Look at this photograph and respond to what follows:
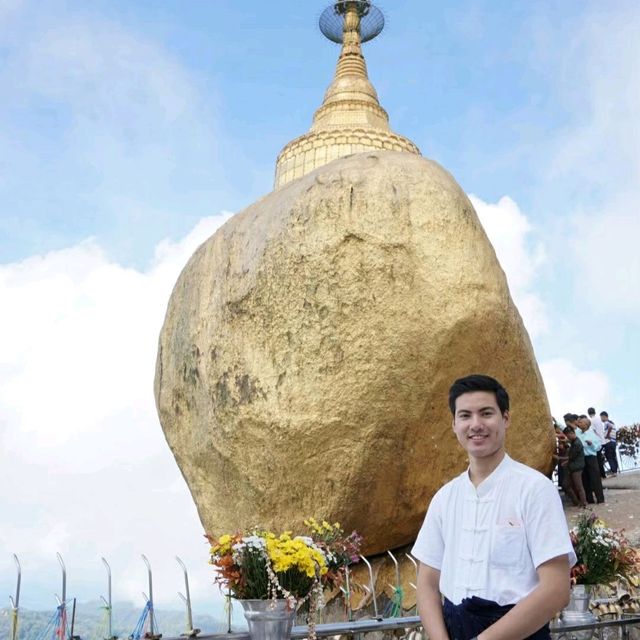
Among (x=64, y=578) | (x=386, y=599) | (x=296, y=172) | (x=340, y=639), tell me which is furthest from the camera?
(x=296, y=172)

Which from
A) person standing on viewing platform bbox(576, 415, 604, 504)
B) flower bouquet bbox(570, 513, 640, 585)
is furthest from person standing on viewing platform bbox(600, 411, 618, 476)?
flower bouquet bbox(570, 513, 640, 585)

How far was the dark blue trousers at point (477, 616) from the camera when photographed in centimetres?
217

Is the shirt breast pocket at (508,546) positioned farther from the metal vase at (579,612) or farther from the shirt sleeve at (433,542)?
the metal vase at (579,612)

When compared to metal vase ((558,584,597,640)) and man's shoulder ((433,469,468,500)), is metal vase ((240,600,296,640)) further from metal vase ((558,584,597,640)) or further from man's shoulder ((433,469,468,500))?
metal vase ((558,584,597,640))

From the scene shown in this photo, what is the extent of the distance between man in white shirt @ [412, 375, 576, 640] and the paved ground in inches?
261

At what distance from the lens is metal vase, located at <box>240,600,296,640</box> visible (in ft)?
11.4

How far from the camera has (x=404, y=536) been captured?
725 cm

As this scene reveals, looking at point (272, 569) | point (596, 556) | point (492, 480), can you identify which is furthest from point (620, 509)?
point (492, 480)

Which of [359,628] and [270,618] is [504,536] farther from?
[359,628]

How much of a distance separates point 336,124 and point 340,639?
57.6 ft

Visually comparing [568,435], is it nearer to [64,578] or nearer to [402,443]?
[402,443]

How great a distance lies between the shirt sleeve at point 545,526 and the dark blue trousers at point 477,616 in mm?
170

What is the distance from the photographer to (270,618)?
3.47 m

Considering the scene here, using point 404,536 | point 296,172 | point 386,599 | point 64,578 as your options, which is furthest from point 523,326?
point 296,172
